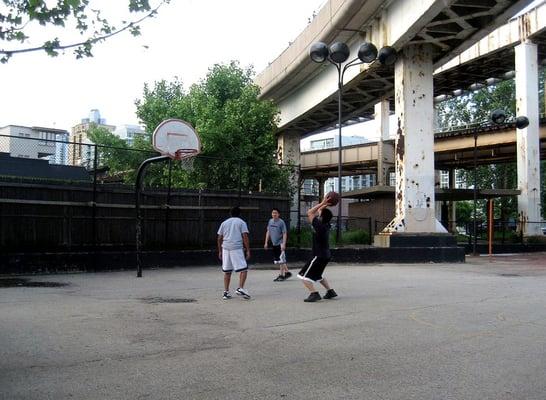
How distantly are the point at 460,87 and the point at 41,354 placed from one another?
3295cm

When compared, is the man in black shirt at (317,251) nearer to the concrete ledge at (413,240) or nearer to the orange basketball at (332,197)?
the orange basketball at (332,197)

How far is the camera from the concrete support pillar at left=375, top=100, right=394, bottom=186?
41.3 meters

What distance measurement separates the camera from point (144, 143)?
31.4 metres

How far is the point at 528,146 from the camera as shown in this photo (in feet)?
114

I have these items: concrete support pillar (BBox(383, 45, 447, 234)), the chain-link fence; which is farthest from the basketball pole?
concrete support pillar (BBox(383, 45, 447, 234))

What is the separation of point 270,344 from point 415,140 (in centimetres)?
1541

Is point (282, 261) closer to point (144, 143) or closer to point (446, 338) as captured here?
point (446, 338)

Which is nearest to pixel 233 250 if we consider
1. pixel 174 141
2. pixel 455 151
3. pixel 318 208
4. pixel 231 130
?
pixel 318 208

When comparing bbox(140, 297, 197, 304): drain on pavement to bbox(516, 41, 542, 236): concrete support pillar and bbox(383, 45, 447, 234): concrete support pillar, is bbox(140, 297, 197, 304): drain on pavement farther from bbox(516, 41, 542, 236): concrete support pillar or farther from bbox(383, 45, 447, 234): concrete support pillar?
bbox(516, 41, 542, 236): concrete support pillar

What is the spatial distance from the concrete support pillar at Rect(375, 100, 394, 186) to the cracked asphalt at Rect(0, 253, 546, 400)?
29.7m

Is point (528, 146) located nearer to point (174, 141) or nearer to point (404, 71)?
point (404, 71)

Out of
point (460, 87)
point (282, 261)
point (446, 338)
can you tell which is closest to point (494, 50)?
point (460, 87)

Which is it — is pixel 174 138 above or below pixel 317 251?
above

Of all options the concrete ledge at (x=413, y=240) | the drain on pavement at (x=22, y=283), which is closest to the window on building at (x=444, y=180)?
the concrete ledge at (x=413, y=240)
